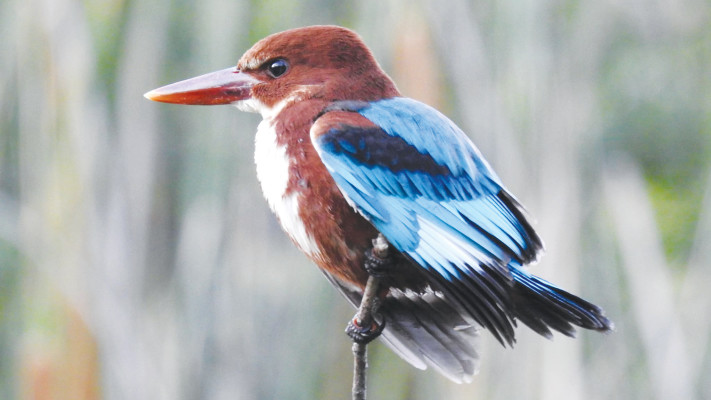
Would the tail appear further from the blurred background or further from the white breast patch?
the blurred background

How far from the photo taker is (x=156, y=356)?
2570 mm

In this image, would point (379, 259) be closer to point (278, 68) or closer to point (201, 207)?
point (278, 68)

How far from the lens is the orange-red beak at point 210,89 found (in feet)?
5.21

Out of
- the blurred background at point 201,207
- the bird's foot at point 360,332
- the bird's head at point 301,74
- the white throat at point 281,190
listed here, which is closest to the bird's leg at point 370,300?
the bird's foot at point 360,332

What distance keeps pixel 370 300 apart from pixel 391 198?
0.18m

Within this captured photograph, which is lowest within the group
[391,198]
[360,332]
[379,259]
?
[360,332]

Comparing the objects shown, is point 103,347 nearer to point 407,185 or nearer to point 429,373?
point 429,373

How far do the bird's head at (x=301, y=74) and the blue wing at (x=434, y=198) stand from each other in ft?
0.19

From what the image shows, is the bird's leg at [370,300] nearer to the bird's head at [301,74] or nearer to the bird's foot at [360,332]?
the bird's foot at [360,332]

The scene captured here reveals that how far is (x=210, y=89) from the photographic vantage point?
65.5 inches

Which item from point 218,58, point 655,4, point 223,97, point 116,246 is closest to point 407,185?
point 223,97

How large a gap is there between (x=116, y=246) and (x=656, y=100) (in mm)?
2004

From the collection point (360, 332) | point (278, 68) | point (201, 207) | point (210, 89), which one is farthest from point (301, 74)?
point (201, 207)

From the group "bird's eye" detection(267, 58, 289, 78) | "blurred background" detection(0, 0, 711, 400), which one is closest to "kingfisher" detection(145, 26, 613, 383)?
"bird's eye" detection(267, 58, 289, 78)
